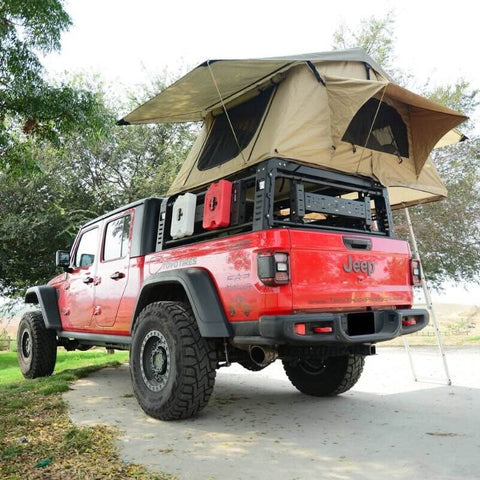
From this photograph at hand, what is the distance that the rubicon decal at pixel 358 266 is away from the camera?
12.7ft

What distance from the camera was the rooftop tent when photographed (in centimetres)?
410

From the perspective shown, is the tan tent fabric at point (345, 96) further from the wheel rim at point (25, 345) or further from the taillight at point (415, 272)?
the wheel rim at point (25, 345)

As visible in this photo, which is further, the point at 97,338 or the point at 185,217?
the point at 97,338

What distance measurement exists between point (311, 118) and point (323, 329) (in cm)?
182

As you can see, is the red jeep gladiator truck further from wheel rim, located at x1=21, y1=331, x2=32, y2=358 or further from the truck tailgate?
wheel rim, located at x1=21, y1=331, x2=32, y2=358

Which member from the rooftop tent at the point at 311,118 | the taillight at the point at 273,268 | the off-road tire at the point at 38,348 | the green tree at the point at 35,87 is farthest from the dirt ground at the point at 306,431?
the green tree at the point at 35,87

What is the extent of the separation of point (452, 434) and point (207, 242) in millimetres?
2464

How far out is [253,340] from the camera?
362cm

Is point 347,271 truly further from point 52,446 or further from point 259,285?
point 52,446

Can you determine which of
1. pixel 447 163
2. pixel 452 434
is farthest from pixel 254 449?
pixel 447 163

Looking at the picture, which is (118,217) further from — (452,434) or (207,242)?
(452,434)

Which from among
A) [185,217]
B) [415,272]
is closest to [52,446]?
[185,217]

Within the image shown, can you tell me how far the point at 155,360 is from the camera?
4344 millimetres

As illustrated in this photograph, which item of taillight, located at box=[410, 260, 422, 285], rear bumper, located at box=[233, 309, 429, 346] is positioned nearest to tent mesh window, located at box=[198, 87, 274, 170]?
rear bumper, located at box=[233, 309, 429, 346]
